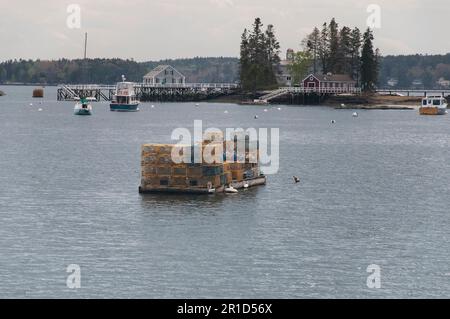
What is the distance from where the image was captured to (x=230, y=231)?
51281mm

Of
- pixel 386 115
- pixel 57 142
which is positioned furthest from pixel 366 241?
pixel 386 115

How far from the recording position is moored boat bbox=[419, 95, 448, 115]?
7608 inches

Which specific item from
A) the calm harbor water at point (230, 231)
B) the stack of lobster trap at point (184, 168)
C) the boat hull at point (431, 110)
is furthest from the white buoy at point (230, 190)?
the boat hull at point (431, 110)

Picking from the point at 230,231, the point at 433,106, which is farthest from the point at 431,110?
the point at 230,231

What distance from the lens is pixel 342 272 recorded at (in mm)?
42656

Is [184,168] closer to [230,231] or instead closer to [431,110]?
[230,231]

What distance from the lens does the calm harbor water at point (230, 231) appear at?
4059 cm

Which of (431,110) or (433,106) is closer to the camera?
(433,106)

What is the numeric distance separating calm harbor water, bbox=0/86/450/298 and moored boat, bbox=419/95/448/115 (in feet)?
322

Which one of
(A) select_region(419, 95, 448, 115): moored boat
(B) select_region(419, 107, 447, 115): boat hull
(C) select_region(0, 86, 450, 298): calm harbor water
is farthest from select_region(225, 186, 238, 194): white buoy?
(B) select_region(419, 107, 447, 115): boat hull

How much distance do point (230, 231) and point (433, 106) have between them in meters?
148
